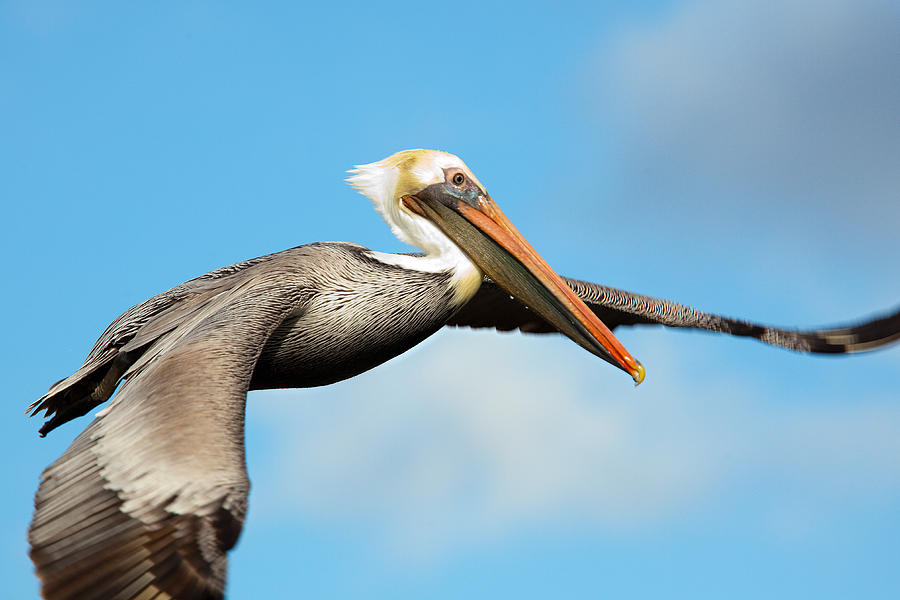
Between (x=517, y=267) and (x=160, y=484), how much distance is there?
4188 millimetres

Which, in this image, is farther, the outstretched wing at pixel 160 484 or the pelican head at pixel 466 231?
the pelican head at pixel 466 231

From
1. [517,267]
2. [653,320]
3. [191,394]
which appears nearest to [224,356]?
[191,394]

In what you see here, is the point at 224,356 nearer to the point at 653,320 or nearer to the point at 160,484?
the point at 160,484

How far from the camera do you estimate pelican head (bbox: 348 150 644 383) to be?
1000 cm

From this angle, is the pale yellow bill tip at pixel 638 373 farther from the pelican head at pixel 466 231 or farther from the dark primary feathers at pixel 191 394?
the dark primary feathers at pixel 191 394

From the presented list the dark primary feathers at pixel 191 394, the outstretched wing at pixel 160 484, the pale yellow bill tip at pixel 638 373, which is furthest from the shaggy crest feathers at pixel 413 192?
the outstretched wing at pixel 160 484

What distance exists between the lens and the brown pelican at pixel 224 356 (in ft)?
22.2

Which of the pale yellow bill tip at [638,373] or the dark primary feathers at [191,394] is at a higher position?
the pale yellow bill tip at [638,373]

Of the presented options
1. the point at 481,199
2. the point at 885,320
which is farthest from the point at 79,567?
the point at 885,320

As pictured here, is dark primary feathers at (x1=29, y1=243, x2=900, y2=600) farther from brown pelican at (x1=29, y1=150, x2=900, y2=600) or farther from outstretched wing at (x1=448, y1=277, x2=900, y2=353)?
outstretched wing at (x1=448, y1=277, x2=900, y2=353)

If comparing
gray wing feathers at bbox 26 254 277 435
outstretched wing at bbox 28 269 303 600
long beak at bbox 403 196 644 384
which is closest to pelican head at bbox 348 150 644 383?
long beak at bbox 403 196 644 384

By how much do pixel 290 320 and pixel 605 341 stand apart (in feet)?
9.30

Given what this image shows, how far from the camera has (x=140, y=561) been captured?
6.70m

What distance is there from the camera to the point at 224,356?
26.3 ft
